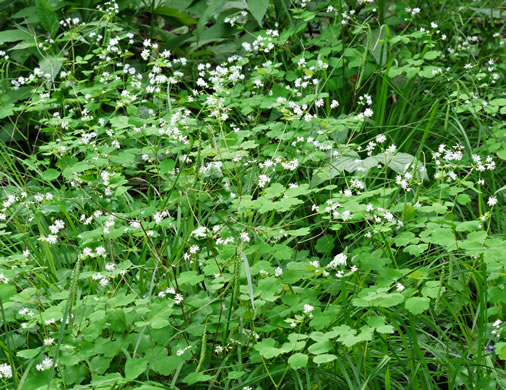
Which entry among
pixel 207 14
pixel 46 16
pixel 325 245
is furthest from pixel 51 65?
pixel 325 245

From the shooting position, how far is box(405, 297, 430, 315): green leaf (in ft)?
5.65

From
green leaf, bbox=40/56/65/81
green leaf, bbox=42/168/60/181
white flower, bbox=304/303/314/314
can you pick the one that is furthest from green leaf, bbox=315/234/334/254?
green leaf, bbox=40/56/65/81

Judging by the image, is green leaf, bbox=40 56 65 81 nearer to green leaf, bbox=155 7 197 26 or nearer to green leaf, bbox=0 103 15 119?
green leaf, bbox=0 103 15 119

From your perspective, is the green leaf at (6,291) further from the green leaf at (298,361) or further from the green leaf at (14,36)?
the green leaf at (14,36)

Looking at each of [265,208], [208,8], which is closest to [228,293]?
[265,208]

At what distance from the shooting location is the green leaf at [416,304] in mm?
1724

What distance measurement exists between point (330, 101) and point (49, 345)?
6.41ft

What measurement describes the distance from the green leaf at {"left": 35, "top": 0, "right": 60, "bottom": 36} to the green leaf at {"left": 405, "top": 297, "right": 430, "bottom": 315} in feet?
7.30

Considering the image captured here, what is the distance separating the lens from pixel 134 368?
1.67 meters

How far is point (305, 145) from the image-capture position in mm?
2531

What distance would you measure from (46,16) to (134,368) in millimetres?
2087

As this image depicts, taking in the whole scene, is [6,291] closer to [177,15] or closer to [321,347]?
[321,347]

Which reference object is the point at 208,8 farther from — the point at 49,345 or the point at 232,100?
the point at 49,345

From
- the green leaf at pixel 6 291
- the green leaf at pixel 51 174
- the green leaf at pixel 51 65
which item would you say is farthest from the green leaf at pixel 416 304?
the green leaf at pixel 51 65
